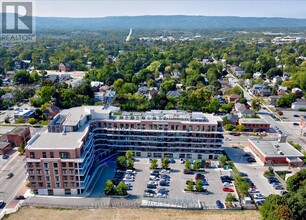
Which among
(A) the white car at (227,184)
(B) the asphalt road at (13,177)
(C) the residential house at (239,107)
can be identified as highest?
(C) the residential house at (239,107)

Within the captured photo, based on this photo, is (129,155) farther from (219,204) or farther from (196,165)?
(219,204)

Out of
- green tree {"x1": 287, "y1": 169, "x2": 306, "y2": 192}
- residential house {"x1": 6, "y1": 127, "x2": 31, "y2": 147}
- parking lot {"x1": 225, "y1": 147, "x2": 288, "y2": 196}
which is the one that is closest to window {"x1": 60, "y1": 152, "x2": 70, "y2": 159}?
residential house {"x1": 6, "y1": 127, "x2": 31, "y2": 147}

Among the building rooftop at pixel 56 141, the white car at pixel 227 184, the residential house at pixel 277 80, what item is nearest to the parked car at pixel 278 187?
the white car at pixel 227 184

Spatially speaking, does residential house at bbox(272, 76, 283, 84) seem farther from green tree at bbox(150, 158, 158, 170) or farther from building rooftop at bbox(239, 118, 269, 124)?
green tree at bbox(150, 158, 158, 170)

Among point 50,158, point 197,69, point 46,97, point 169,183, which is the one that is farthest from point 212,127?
A: point 197,69

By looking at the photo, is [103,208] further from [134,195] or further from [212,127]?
[212,127]

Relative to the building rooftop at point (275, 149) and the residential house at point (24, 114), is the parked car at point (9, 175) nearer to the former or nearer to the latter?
the residential house at point (24, 114)

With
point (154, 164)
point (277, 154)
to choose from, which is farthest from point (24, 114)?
point (277, 154)
